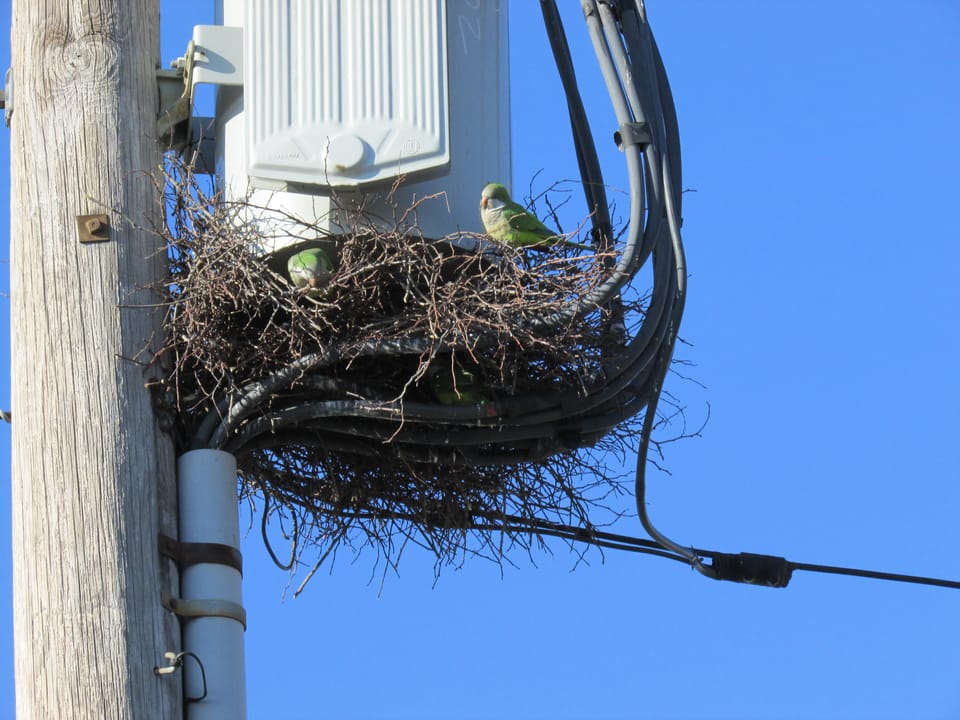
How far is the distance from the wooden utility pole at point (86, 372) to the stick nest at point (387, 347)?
0.14m

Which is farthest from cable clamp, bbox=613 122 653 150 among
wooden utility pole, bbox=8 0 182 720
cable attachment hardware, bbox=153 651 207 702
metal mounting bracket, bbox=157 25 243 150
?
cable attachment hardware, bbox=153 651 207 702

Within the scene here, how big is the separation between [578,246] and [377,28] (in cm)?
74

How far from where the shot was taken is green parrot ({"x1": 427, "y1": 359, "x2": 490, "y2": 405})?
408 centimetres

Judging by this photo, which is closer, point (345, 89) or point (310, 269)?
point (310, 269)

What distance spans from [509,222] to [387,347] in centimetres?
49

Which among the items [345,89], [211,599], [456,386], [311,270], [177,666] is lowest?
[177,666]

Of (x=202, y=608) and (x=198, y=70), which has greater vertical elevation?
(x=198, y=70)

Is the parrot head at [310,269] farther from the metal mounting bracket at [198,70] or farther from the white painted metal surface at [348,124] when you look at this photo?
the metal mounting bracket at [198,70]

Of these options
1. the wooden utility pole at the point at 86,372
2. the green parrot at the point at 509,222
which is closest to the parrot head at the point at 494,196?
the green parrot at the point at 509,222

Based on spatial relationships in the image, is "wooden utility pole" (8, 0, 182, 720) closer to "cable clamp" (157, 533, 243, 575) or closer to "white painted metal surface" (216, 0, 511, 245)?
"cable clamp" (157, 533, 243, 575)

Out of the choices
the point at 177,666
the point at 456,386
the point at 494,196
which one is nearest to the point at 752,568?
the point at 456,386

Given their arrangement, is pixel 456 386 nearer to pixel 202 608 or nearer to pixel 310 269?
pixel 310 269

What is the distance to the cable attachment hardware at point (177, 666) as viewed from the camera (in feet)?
11.1

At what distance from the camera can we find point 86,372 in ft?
11.8
